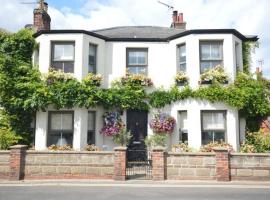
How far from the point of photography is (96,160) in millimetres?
13719

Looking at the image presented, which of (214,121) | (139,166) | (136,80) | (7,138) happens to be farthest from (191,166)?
(7,138)

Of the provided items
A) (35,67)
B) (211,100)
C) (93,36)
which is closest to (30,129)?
(35,67)

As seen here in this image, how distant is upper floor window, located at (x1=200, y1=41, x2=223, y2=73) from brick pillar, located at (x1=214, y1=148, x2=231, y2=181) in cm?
528

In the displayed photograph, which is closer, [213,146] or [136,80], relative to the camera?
[213,146]

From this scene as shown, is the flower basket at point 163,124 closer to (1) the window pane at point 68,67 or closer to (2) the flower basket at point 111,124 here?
(2) the flower basket at point 111,124

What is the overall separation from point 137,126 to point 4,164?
6.90m

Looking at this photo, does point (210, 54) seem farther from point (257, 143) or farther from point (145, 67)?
point (257, 143)

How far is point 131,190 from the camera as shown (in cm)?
1170

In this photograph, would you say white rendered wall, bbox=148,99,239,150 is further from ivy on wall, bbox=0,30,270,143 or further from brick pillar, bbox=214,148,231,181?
brick pillar, bbox=214,148,231,181

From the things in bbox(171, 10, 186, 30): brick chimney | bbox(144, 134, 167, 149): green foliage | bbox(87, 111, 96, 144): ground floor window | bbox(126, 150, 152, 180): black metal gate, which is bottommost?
bbox(126, 150, 152, 180): black metal gate

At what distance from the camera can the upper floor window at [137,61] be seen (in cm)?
1862

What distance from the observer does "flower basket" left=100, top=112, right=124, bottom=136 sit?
17188 millimetres

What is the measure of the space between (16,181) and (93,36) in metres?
8.31

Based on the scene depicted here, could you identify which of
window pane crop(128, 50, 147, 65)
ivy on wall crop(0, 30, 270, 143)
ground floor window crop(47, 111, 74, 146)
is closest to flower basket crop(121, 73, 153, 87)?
ivy on wall crop(0, 30, 270, 143)
